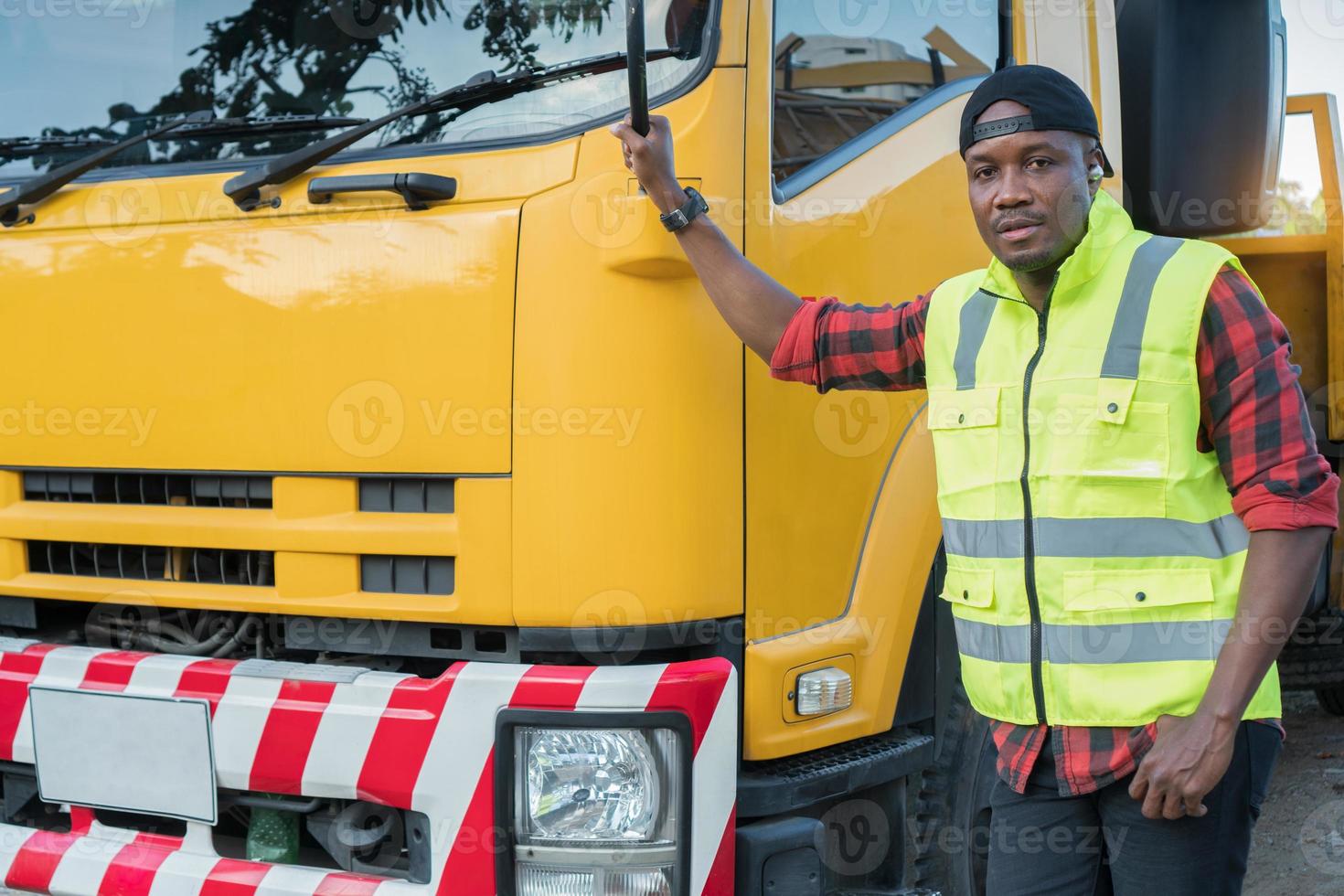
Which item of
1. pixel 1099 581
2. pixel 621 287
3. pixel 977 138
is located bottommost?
pixel 1099 581

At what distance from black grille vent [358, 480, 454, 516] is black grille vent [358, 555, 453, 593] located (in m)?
0.09

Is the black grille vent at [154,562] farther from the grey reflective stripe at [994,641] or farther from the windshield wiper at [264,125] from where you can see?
the grey reflective stripe at [994,641]

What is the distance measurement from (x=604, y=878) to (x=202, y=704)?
0.80 metres

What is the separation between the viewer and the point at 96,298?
2348 millimetres

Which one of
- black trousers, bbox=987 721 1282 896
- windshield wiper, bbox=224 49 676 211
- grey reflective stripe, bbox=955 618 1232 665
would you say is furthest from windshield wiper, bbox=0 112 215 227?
black trousers, bbox=987 721 1282 896

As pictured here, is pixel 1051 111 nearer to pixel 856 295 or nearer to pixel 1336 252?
pixel 856 295

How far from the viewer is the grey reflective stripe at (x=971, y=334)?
186 cm

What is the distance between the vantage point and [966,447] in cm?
184

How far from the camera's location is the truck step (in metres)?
2.12

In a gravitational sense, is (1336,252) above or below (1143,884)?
above

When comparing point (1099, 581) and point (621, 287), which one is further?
point (621, 287)

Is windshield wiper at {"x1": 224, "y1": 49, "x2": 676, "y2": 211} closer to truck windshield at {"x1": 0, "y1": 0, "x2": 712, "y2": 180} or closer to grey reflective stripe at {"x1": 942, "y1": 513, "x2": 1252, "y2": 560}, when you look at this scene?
truck windshield at {"x1": 0, "y1": 0, "x2": 712, "y2": 180}

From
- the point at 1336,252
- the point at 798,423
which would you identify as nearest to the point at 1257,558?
the point at 798,423

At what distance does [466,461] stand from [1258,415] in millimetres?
1211
